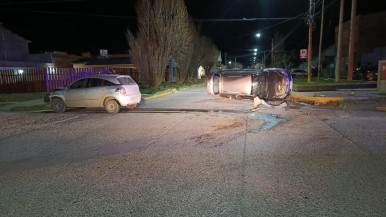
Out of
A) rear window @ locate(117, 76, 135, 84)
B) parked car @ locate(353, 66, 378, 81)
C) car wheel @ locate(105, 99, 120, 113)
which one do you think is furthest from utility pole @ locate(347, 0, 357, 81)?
car wheel @ locate(105, 99, 120, 113)

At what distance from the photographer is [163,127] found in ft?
31.6

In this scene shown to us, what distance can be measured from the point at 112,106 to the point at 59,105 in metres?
2.56

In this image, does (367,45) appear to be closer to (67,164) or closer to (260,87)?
(260,87)

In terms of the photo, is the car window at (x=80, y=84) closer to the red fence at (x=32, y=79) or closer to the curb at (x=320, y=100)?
the curb at (x=320, y=100)

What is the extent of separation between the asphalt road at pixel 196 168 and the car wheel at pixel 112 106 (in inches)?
87.7

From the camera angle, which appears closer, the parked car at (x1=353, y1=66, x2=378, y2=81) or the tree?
the tree

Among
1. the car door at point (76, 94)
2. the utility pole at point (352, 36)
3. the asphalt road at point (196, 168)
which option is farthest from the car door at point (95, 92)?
the utility pole at point (352, 36)

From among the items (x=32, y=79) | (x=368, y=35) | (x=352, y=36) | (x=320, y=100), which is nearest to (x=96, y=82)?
(x=320, y=100)

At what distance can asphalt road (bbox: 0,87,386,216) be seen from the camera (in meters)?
4.14

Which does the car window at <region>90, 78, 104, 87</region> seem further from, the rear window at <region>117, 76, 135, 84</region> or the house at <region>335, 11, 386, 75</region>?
the house at <region>335, 11, 386, 75</region>

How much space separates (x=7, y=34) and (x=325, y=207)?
4596 cm

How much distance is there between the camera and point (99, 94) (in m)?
12.9

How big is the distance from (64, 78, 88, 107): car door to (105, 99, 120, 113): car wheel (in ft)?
3.56

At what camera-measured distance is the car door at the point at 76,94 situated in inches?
518
